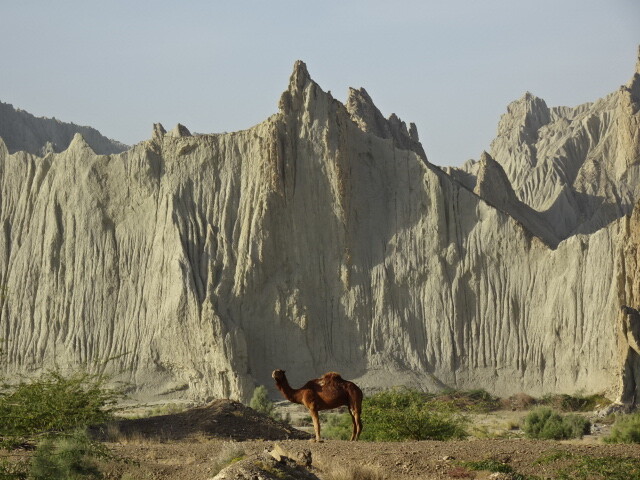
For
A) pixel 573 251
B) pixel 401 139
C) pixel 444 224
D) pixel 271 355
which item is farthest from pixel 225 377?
pixel 401 139

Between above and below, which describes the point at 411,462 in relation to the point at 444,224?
below

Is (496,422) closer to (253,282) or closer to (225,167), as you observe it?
(253,282)

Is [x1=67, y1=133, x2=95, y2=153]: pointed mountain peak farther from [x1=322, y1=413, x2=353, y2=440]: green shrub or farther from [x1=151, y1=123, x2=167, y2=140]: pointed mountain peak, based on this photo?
[x1=322, y1=413, x2=353, y2=440]: green shrub

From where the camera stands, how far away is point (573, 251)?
49.7 meters

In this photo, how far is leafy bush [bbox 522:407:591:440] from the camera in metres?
30.2

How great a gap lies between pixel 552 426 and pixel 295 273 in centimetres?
2247

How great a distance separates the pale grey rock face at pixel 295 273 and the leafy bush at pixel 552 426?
1474 cm

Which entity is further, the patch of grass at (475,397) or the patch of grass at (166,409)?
the patch of grass at (475,397)

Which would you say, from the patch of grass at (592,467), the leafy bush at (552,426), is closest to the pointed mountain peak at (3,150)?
the leafy bush at (552,426)

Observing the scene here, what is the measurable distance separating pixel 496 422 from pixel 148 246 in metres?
20.7

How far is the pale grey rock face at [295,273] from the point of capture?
49.3 meters

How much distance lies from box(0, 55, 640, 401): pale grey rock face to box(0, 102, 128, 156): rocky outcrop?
95.3ft

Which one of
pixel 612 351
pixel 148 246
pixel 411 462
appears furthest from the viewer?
pixel 148 246

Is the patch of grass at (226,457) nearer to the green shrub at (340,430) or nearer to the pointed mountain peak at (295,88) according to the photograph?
the green shrub at (340,430)
